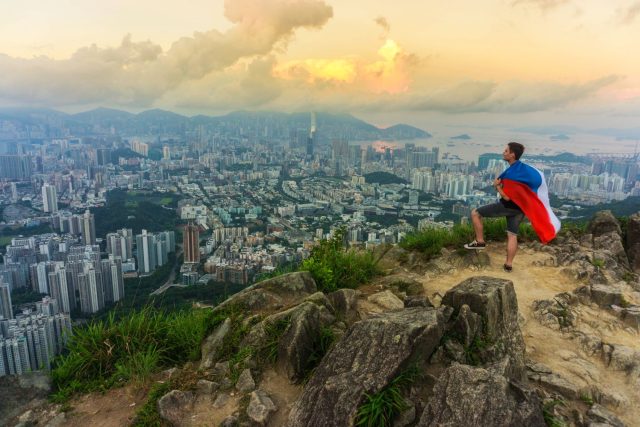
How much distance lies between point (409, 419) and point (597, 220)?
24.4 ft

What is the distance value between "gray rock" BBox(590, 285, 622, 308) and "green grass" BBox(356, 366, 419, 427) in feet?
13.5

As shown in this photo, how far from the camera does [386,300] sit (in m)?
4.98

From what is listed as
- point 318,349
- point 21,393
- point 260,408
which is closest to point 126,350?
point 21,393

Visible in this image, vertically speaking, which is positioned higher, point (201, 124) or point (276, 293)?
point (201, 124)

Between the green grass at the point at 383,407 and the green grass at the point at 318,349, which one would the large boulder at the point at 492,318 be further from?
the green grass at the point at 318,349

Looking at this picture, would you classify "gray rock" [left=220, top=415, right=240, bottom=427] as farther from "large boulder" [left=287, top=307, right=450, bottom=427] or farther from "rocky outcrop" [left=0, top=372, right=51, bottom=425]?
"rocky outcrop" [left=0, top=372, right=51, bottom=425]

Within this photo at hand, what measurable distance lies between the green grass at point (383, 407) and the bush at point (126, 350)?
7.35ft

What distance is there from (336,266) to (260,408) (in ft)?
9.13

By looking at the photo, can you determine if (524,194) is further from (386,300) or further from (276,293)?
(276,293)

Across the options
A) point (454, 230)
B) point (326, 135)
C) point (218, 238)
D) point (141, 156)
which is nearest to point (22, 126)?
point (141, 156)

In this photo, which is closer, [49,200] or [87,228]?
[87,228]

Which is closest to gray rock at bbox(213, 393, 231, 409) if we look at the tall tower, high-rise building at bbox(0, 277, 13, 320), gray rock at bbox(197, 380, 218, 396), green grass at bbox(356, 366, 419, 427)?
gray rock at bbox(197, 380, 218, 396)

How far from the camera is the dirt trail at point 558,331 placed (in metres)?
3.82

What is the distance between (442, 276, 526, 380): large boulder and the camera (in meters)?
3.64
